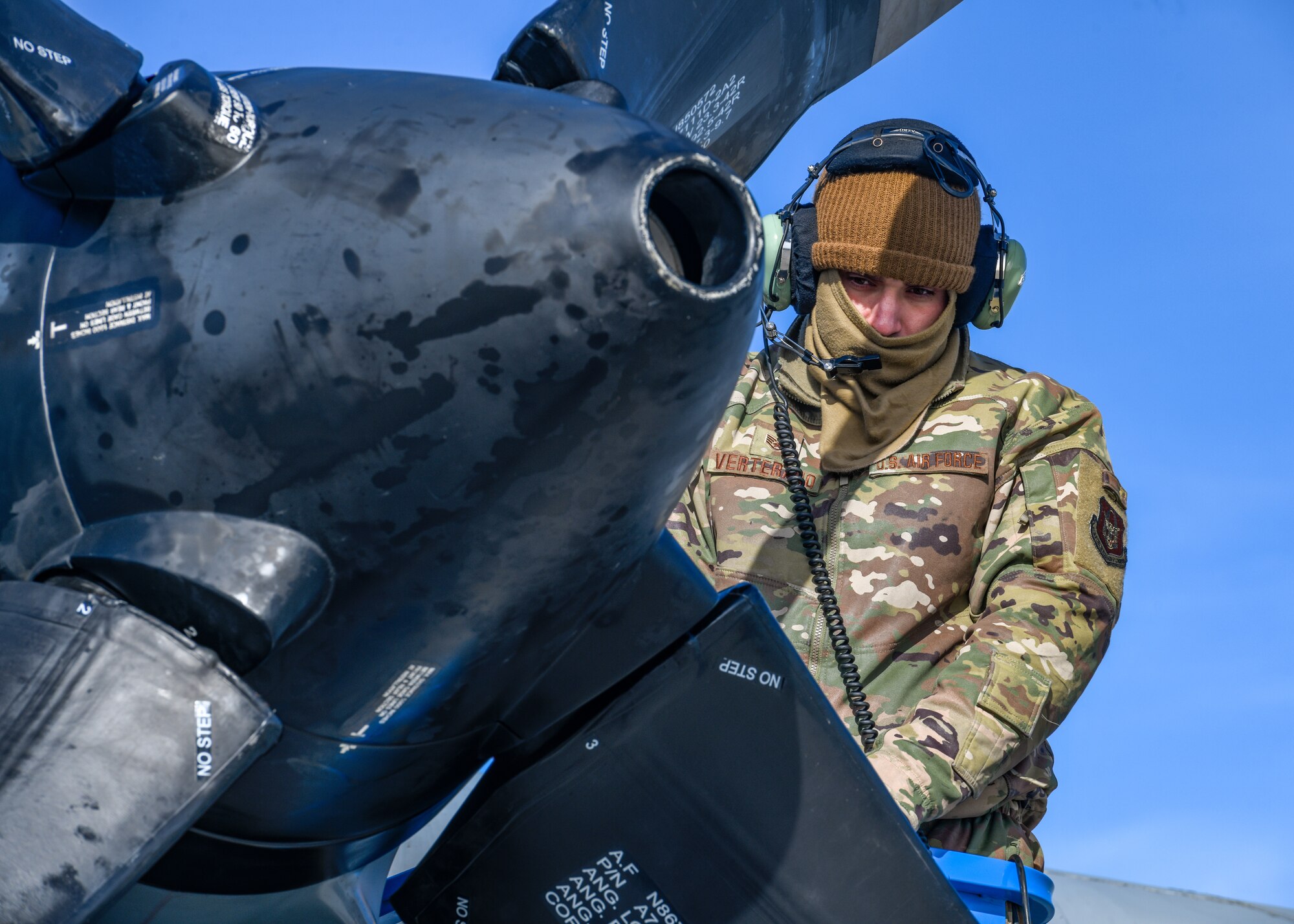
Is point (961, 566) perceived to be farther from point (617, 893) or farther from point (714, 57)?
point (617, 893)

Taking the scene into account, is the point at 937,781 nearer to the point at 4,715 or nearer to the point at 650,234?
the point at 650,234

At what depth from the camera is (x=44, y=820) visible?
0.91 m

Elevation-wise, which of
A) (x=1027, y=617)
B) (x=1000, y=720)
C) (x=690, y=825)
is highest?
(x=1027, y=617)

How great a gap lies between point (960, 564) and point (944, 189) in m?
0.96

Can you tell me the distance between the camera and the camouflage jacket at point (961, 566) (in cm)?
260

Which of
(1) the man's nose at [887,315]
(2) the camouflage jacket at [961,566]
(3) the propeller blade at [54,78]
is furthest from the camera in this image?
(1) the man's nose at [887,315]

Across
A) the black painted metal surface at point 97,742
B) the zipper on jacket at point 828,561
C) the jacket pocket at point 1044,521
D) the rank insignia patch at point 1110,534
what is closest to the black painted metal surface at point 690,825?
the black painted metal surface at point 97,742

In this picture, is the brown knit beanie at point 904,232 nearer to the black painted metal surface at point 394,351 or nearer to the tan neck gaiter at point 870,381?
the tan neck gaiter at point 870,381

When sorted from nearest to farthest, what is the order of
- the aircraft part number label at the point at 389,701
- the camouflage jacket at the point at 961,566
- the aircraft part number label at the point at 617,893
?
the aircraft part number label at the point at 389,701 < the aircraft part number label at the point at 617,893 < the camouflage jacket at the point at 961,566

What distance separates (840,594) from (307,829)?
1963 mm

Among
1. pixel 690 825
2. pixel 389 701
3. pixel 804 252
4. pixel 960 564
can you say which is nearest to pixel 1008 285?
pixel 804 252

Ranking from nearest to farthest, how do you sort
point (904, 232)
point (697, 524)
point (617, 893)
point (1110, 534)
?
point (617, 893) < point (1110, 534) < point (904, 232) < point (697, 524)

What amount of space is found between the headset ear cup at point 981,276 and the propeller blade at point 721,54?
34.4 inches

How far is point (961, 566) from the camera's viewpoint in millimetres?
3033
